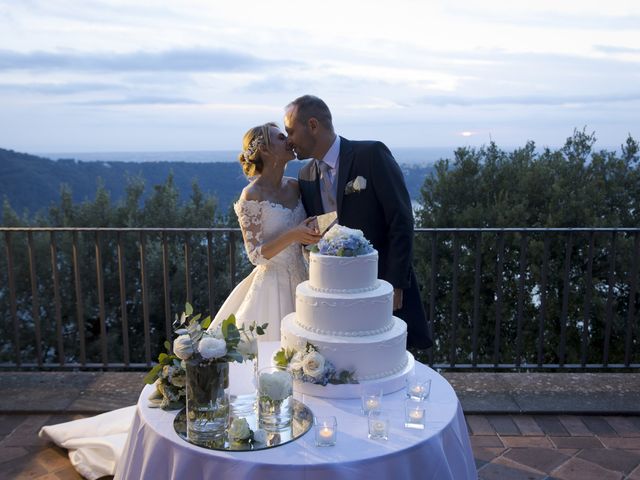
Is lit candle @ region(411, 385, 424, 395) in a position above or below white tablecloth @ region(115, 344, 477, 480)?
above

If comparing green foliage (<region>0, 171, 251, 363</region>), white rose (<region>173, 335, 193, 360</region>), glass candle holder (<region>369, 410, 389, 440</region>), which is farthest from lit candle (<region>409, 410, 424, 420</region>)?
green foliage (<region>0, 171, 251, 363</region>)

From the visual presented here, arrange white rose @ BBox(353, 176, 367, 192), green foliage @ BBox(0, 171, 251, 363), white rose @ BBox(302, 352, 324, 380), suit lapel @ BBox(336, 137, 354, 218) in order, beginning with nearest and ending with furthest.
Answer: white rose @ BBox(302, 352, 324, 380) → white rose @ BBox(353, 176, 367, 192) → suit lapel @ BBox(336, 137, 354, 218) → green foliage @ BBox(0, 171, 251, 363)

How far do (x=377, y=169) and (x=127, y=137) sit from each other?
334 inches

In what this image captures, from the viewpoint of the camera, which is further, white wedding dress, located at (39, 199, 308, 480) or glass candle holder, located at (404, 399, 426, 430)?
white wedding dress, located at (39, 199, 308, 480)

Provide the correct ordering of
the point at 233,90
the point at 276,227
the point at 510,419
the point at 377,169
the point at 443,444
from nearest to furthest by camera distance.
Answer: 1. the point at 443,444
2. the point at 377,169
3. the point at 276,227
4. the point at 510,419
5. the point at 233,90

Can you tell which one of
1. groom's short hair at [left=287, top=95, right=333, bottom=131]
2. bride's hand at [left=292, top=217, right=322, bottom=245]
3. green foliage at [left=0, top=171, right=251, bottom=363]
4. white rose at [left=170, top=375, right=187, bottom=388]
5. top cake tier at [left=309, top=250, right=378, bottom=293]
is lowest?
green foliage at [left=0, top=171, right=251, bottom=363]

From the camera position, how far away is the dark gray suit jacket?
286cm

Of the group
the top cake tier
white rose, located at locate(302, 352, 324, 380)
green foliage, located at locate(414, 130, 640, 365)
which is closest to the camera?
white rose, located at locate(302, 352, 324, 380)

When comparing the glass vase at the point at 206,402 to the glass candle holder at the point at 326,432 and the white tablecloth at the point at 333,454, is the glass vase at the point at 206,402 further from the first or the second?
the glass candle holder at the point at 326,432

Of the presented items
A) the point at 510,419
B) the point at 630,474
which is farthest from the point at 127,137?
the point at 630,474

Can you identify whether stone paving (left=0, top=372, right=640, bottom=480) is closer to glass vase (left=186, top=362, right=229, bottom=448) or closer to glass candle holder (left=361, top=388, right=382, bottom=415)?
glass candle holder (left=361, top=388, right=382, bottom=415)

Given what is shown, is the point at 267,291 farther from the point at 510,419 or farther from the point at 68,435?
the point at 510,419

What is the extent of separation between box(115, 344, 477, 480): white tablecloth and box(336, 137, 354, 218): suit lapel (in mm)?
1233

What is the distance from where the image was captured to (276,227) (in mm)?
3117
